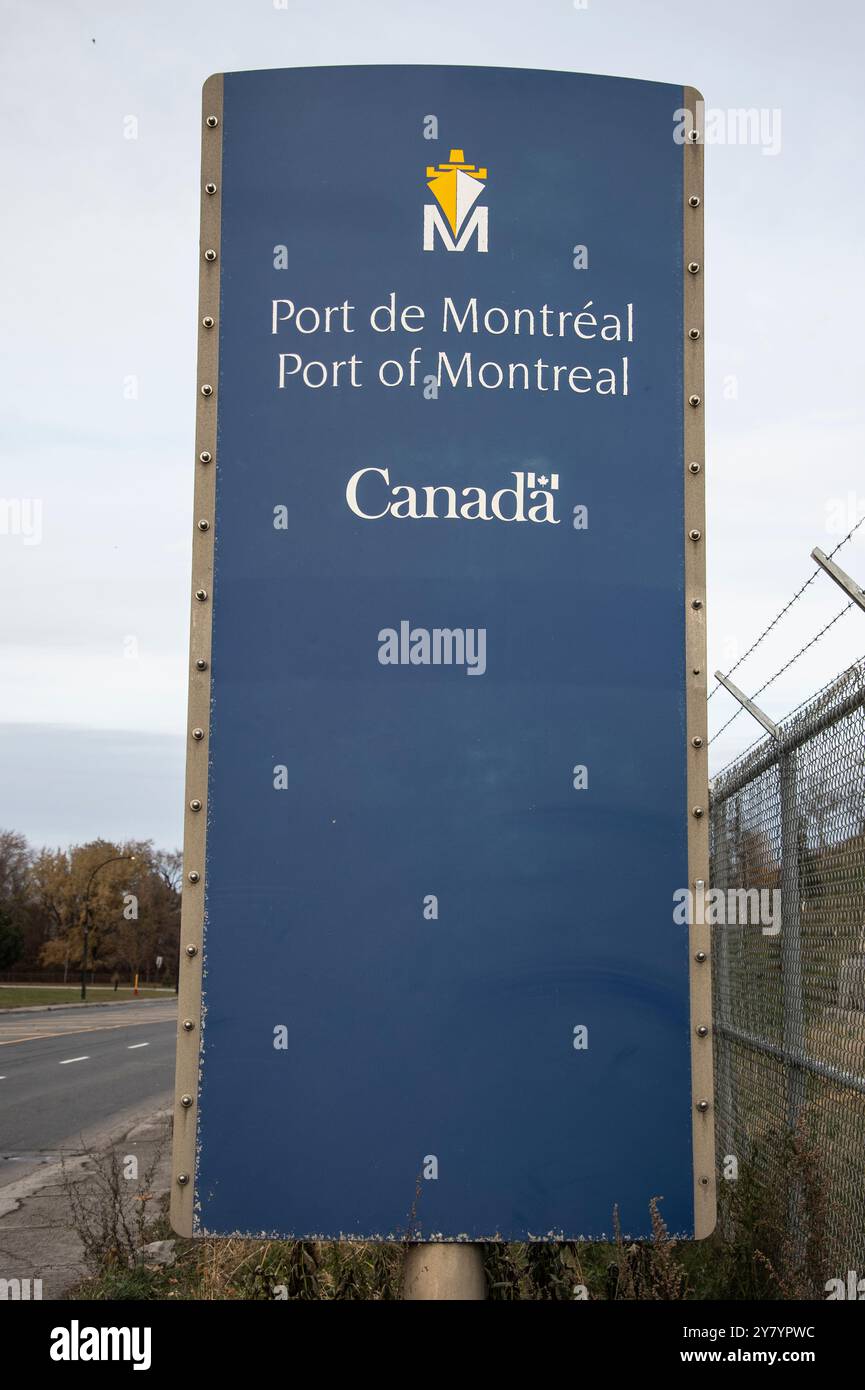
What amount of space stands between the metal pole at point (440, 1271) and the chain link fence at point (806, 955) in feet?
3.33

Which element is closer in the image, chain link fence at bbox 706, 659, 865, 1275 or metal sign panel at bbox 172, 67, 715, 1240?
metal sign panel at bbox 172, 67, 715, 1240

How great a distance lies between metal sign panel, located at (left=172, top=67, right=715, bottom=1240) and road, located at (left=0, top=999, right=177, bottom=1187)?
26.3ft

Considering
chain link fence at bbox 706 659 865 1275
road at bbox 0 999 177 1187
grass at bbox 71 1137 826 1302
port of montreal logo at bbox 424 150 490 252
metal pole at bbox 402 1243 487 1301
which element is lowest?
road at bbox 0 999 177 1187

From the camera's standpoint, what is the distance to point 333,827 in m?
3.21

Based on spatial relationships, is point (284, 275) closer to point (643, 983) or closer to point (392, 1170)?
point (643, 983)

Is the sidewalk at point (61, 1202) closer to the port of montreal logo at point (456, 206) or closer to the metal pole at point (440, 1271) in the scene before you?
the metal pole at point (440, 1271)

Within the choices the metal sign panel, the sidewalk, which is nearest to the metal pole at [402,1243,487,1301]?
the metal sign panel

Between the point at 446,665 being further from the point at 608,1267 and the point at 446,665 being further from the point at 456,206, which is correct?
the point at 608,1267

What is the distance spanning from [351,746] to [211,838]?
402 millimetres

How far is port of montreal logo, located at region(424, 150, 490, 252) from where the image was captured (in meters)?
3.38

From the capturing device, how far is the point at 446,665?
327cm

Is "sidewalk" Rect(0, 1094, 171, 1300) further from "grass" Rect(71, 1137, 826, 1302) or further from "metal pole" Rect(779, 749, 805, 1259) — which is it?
"metal pole" Rect(779, 749, 805, 1259)

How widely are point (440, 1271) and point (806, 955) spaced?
2.01 meters

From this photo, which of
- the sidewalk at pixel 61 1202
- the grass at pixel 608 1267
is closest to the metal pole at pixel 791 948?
the grass at pixel 608 1267
